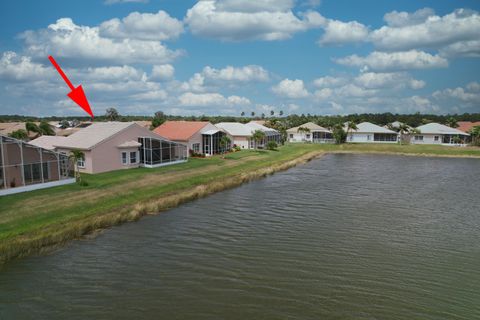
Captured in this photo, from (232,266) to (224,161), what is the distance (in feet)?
99.8

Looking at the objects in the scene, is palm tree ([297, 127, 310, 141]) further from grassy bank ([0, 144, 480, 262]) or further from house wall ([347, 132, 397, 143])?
grassy bank ([0, 144, 480, 262])

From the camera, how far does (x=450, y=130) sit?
77.1 metres

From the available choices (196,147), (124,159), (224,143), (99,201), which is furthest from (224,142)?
(99,201)

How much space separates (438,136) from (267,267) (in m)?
76.6

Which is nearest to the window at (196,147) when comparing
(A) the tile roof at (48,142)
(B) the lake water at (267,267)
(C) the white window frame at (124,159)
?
(C) the white window frame at (124,159)

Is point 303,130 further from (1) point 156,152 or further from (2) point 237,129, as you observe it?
(1) point 156,152

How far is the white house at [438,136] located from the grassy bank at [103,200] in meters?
51.4

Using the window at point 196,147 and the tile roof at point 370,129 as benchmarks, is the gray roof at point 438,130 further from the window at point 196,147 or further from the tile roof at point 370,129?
the window at point 196,147

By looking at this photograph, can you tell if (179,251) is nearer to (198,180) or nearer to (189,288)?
(189,288)

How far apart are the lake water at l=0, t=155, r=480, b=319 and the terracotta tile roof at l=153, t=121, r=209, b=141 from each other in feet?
77.0

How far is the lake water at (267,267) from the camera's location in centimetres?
1216

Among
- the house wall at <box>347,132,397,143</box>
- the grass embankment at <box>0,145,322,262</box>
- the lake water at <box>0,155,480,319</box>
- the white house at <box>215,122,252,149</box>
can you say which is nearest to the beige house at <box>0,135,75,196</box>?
the grass embankment at <box>0,145,322,262</box>

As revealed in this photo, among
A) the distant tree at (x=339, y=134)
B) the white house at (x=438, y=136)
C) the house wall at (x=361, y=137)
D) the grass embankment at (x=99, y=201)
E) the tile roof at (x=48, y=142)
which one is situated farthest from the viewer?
the house wall at (x=361, y=137)

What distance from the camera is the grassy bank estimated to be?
17719mm
